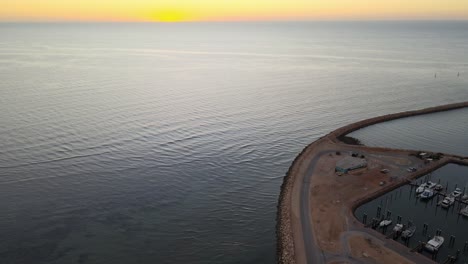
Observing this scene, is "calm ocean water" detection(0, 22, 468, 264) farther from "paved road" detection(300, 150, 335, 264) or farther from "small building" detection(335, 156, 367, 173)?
"small building" detection(335, 156, 367, 173)

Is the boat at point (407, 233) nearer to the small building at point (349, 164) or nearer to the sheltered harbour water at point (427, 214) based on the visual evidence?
the sheltered harbour water at point (427, 214)

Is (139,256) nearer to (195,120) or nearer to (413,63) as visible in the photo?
(195,120)

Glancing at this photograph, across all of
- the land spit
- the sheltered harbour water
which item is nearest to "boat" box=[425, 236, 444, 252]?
the sheltered harbour water

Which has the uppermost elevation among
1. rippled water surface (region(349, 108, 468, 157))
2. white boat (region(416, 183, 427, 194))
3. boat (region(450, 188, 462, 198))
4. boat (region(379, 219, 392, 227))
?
rippled water surface (region(349, 108, 468, 157))

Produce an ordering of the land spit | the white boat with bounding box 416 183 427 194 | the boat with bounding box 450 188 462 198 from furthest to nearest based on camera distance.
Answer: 1. the white boat with bounding box 416 183 427 194
2. the boat with bounding box 450 188 462 198
3. the land spit

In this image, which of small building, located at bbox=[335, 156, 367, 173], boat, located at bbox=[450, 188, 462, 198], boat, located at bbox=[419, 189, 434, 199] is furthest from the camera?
small building, located at bbox=[335, 156, 367, 173]

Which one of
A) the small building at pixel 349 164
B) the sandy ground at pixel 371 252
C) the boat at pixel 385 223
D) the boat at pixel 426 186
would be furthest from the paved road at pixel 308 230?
the boat at pixel 426 186

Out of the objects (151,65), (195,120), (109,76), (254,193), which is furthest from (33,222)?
(151,65)
